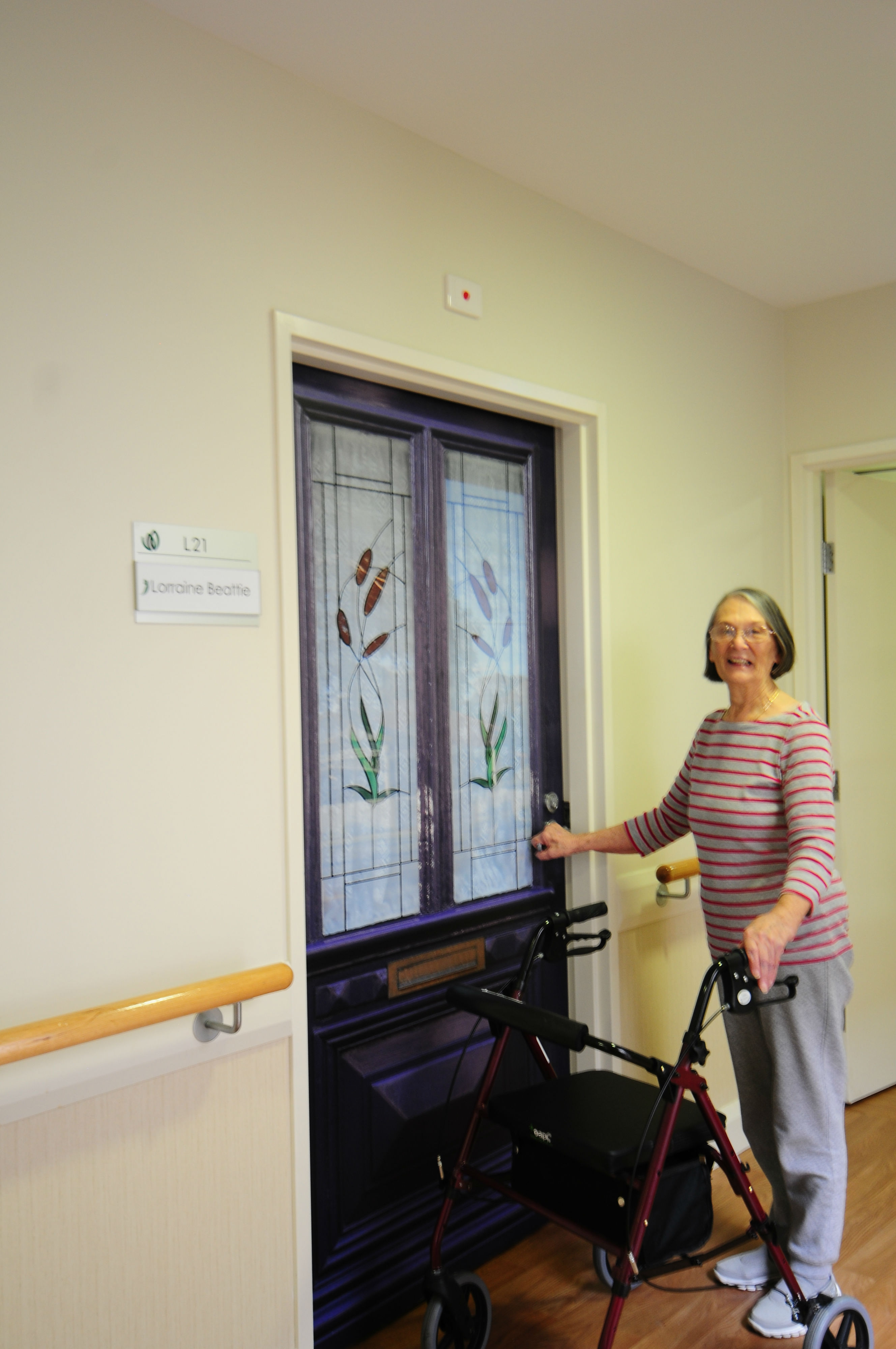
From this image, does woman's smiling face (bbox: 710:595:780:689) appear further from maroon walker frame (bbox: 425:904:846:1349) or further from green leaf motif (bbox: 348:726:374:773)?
green leaf motif (bbox: 348:726:374:773)

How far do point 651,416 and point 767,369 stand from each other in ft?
2.51

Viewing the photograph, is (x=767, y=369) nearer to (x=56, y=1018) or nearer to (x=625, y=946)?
(x=625, y=946)

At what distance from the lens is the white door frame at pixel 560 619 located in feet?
6.64

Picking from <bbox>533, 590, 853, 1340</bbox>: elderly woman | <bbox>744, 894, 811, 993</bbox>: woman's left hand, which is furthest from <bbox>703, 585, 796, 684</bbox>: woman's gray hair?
<bbox>744, 894, 811, 993</bbox>: woman's left hand

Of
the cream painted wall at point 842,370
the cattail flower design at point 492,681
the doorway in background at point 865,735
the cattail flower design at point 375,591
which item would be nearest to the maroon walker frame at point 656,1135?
the cattail flower design at point 492,681

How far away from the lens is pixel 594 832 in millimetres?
2658

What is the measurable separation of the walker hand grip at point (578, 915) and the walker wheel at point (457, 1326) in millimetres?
756

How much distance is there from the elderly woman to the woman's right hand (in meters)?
0.32

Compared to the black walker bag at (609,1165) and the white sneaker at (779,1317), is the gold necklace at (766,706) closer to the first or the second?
the black walker bag at (609,1165)

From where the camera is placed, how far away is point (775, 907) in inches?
80.3

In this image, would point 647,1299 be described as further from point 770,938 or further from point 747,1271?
point 770,938

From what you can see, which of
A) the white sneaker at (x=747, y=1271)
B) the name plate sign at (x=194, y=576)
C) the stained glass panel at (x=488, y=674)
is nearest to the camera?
the name plate sign at (x=194, y=576)

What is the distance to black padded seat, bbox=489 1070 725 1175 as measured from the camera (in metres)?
1.87

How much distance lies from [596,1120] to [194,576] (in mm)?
1328
